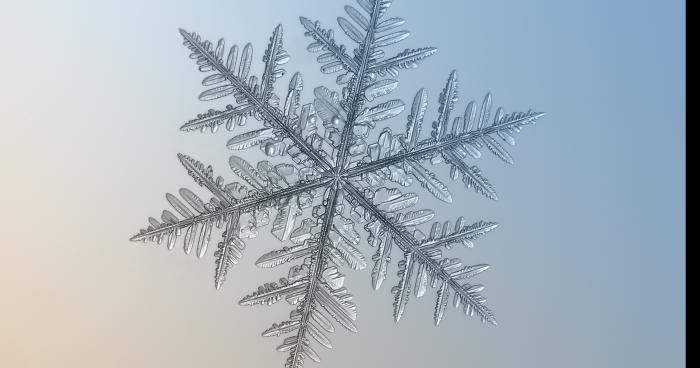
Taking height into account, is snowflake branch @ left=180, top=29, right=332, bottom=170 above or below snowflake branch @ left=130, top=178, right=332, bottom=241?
above

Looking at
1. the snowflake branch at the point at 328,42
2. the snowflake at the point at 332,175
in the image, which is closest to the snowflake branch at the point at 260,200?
the snowflake at the point at 332,175

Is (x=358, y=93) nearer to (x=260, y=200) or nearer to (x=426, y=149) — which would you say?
(x=426, y=149)

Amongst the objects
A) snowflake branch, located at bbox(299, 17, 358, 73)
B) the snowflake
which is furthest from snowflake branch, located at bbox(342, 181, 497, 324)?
snowflake branch, located at bbox(299, 17, 358, 73)

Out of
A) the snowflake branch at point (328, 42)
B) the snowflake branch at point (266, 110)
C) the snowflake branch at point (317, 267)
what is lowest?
the snowflake branch at point (317, 267)

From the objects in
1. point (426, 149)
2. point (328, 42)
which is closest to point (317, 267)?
point (426, 149)

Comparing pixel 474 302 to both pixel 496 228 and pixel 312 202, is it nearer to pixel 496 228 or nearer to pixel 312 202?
pixel 496 228

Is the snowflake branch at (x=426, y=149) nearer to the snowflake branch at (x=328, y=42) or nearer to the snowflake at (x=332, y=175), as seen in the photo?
the snowflake at (x=332, y=175)

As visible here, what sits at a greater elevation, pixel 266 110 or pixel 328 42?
pixel 328 42

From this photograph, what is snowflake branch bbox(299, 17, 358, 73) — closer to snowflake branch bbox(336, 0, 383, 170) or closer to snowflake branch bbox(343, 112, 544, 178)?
snowflake branch bbox(336, 0, 383, 170)
